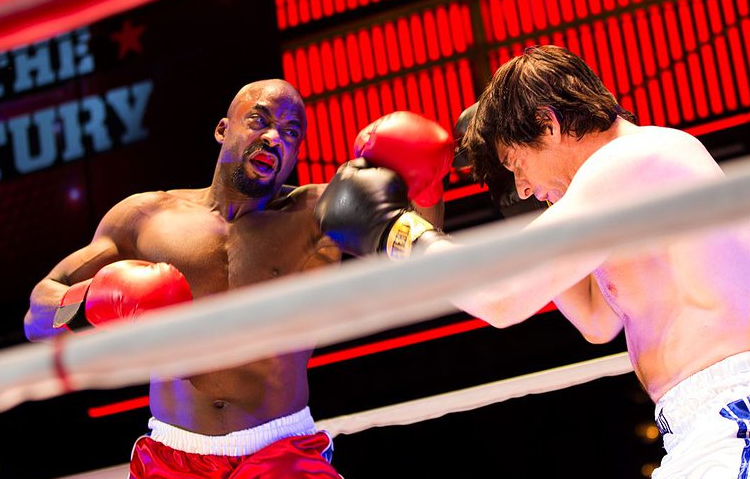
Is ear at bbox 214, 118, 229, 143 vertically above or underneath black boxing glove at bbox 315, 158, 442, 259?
above

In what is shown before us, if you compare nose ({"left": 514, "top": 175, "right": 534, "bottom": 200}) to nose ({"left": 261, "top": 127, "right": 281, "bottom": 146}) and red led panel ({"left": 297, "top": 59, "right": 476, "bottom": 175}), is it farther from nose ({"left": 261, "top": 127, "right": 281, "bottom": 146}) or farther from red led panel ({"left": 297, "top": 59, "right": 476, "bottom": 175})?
red led panel ({"left": 297, "top": 59, "right": 476, "bottom": 175})

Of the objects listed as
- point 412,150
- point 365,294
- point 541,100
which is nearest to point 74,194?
point 412,150

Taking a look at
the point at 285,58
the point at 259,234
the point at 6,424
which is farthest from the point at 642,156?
the point at 6,424

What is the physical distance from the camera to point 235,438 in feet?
6.07

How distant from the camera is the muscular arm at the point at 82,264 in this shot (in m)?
1.89

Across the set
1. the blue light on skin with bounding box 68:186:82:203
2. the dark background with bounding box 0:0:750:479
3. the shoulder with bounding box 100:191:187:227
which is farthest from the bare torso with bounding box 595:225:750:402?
the blue light on skin with bounding box 68:186:82:203

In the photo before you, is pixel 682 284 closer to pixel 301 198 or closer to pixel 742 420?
pixel 742 420

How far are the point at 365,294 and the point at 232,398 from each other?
1342 millimetres

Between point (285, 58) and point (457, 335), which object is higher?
point (285, 58)

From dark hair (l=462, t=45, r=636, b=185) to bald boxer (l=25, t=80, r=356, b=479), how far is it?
2.08ft

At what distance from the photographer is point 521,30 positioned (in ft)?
9.86

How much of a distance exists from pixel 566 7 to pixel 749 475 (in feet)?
7.18

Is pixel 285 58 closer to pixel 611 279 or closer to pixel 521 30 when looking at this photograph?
pixel 521 30

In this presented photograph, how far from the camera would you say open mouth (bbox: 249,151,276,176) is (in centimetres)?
207
